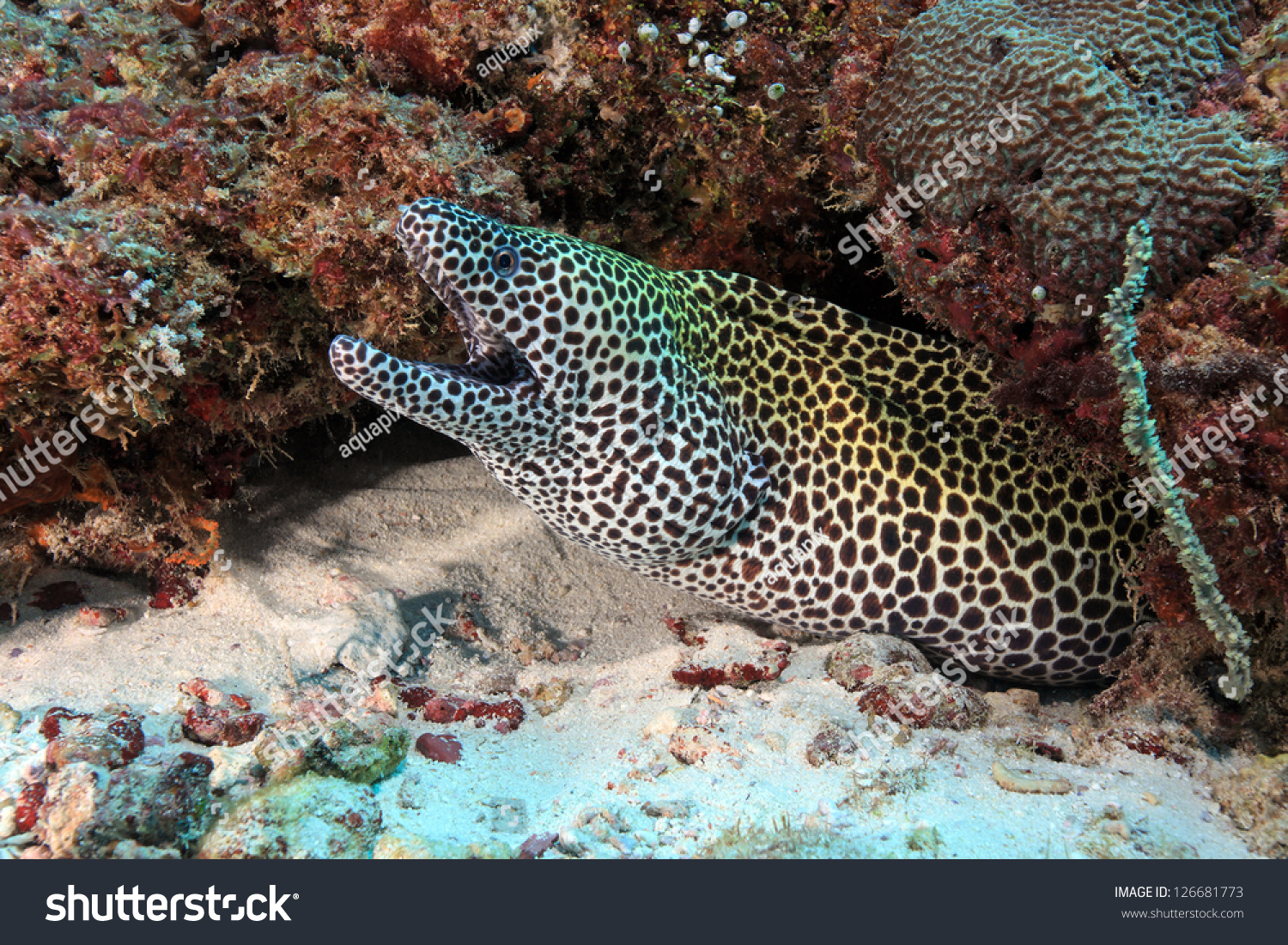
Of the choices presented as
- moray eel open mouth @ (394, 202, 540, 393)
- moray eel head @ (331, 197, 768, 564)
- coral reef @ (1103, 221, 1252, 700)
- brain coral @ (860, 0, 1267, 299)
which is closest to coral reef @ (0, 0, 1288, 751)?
brain coral @ (860, 0, 1267, 299)

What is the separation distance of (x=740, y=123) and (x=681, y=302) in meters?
0.95

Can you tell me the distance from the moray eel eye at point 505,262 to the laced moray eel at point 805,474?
167 mm

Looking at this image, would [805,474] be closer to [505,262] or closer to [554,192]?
[505,262]

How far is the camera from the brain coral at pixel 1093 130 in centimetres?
258

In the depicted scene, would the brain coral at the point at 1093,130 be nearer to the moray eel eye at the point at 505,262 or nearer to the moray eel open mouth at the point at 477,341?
the moray eel eye at the point at 505,262

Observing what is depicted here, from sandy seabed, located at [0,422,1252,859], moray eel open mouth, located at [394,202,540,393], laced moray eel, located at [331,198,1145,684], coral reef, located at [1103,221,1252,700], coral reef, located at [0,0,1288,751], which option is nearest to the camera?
sandy seabed, located at [0,422,1252,859]

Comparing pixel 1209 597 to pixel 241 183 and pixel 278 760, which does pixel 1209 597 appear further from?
pixel 241 183

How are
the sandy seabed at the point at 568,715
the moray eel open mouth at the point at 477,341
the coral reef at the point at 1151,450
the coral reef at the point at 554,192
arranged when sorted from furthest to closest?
the moray eel open mouth at the point at 477,341 → the coral reef at the point at 554,192 → the coral reef at the point at 1151,450 → the sandy seabed at the point at 568,715

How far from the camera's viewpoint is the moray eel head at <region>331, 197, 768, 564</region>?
2861mm

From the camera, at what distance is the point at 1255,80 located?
2.65m

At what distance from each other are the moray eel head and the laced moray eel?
1 centimetres

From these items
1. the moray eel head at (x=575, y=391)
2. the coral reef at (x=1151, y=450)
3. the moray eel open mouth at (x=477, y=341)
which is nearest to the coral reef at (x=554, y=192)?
the coral reef at (x=1151, y=450)

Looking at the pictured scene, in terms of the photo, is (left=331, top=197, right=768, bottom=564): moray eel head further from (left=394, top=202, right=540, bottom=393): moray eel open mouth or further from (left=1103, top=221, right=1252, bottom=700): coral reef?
(left=1103, top=221, right=1252, bottom=700): coral reef

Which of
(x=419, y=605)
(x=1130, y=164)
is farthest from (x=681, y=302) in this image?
(x=419, y=605)
